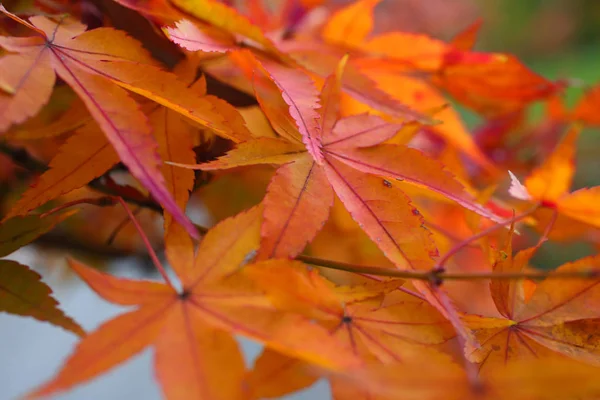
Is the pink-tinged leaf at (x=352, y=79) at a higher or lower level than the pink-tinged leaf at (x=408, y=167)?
higher

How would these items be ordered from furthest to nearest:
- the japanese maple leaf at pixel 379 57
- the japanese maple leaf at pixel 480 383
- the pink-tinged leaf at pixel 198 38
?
1. the japanese maple leaf at pixel 379 57
2. the pink-tinged leaf at pixel 198 38
3. the japanese maple leaf at pixel 480 383

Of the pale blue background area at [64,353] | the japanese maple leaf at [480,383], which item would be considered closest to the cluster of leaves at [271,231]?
the japanese maple leaf at [480,383]

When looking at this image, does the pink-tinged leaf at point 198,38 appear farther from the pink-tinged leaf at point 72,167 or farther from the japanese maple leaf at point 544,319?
the japanese maple leaf at point 544,319

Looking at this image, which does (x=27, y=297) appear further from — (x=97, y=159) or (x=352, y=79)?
(x=352, y=79)

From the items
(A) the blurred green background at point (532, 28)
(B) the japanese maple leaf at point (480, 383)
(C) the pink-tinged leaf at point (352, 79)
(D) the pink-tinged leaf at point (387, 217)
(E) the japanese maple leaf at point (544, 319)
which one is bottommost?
(B) the japanese maple leaf at point (480, 383)

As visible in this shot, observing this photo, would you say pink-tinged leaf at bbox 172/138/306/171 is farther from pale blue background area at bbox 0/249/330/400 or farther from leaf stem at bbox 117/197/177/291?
pale blue background area at bbox 0/249/330/400

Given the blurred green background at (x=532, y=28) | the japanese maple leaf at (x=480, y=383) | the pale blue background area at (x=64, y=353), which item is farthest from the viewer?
the blurred green background at (x=532, y=28)

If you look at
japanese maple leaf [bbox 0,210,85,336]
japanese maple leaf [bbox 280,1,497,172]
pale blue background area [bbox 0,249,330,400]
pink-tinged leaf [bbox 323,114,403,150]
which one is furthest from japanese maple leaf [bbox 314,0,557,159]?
pale blue background area [bbox 0,249,330,400]
